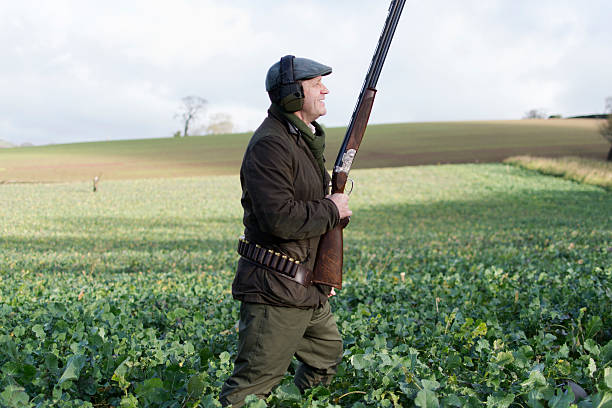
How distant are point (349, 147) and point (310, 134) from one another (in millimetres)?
520

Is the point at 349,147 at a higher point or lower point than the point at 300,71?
lower

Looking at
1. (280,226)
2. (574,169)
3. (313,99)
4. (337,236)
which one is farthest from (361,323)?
(574,169)

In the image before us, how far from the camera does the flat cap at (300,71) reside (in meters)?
3.50

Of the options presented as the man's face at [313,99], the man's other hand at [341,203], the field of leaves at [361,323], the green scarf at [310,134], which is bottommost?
the field of leaves at [361,323]

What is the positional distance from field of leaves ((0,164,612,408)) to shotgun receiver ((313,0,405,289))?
0.60m

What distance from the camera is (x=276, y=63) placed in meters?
3.58

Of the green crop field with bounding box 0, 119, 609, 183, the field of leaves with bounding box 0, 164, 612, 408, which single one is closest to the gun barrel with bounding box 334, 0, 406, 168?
the field of leaves with bounding box 0, 164, 612, 408

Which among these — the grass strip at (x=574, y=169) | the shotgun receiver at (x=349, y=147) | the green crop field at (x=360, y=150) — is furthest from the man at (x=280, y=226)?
the green crop field at (x=360, y=150)

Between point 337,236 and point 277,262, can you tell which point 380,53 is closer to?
point 337,236

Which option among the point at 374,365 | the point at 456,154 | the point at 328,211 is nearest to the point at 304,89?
the point at 328,211

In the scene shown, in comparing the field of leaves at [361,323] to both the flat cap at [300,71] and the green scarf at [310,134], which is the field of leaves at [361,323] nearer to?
the green scarf at [310,134]

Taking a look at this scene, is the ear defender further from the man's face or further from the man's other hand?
the man's other hand

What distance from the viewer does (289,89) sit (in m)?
3.49

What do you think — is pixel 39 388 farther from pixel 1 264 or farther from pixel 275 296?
pixel 1 264
